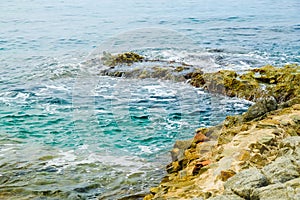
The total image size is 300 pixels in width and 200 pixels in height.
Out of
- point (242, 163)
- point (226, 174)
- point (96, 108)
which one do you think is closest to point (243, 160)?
point (242, 163)

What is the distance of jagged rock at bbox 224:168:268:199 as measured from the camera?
21.0 ft

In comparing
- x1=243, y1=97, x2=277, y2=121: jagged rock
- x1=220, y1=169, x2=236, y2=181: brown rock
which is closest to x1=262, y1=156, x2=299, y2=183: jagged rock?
x1=220, y1=169, x2=236, y2=181: brown rock

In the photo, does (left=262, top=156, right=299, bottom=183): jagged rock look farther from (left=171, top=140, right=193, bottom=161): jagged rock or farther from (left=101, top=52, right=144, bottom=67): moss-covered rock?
(left=101, top=52, right=144, bottom=67): moss-covered rock

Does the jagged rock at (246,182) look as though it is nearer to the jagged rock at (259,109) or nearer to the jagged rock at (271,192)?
the jagged rock at (271,192)

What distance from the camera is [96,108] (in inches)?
651

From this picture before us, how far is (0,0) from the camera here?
7481cm

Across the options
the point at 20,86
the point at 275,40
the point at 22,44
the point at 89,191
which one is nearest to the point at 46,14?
the point at 22,44

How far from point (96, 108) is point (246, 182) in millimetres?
10629

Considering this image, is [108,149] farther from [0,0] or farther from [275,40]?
[0,0]

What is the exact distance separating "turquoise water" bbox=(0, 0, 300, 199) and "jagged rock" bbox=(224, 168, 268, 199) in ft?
10.4

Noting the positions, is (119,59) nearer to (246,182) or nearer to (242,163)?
(242,163)

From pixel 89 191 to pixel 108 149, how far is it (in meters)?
2.78

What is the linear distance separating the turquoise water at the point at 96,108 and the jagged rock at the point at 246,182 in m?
3.18

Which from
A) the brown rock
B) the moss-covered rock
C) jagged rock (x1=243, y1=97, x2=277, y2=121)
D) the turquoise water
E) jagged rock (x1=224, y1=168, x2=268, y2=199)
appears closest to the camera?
jagged rock (x1=224, y1=168, x2=268, y2=199)
